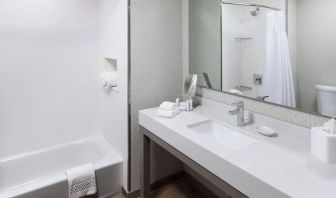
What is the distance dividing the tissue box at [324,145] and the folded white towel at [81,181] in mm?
1617

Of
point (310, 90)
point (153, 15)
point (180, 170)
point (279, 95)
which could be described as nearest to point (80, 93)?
point (153, 15)

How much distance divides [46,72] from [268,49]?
200 cm

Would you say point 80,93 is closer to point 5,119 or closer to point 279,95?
point 5,119

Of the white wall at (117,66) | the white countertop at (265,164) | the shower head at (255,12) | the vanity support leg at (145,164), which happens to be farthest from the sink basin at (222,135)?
the shower head at (255,12)

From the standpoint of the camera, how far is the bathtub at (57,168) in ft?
5.72

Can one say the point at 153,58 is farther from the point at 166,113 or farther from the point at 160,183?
the point at 160,183

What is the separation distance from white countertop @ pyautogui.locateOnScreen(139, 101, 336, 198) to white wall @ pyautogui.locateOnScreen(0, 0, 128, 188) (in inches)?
31.9

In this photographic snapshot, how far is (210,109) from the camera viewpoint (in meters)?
1.96

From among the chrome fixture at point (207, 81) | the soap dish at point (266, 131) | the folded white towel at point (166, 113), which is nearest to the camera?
the soap dish at point (266, 131)

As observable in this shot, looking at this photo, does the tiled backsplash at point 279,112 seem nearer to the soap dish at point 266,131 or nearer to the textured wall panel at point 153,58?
the soap dish at point 266,131

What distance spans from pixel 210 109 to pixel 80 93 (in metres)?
1.41

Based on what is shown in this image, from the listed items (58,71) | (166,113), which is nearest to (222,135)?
(166,113)

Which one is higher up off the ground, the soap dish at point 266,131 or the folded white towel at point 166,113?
the folded white towel at point 166,113

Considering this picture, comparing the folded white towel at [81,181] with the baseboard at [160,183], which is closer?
the folded white towel at [81,181]
